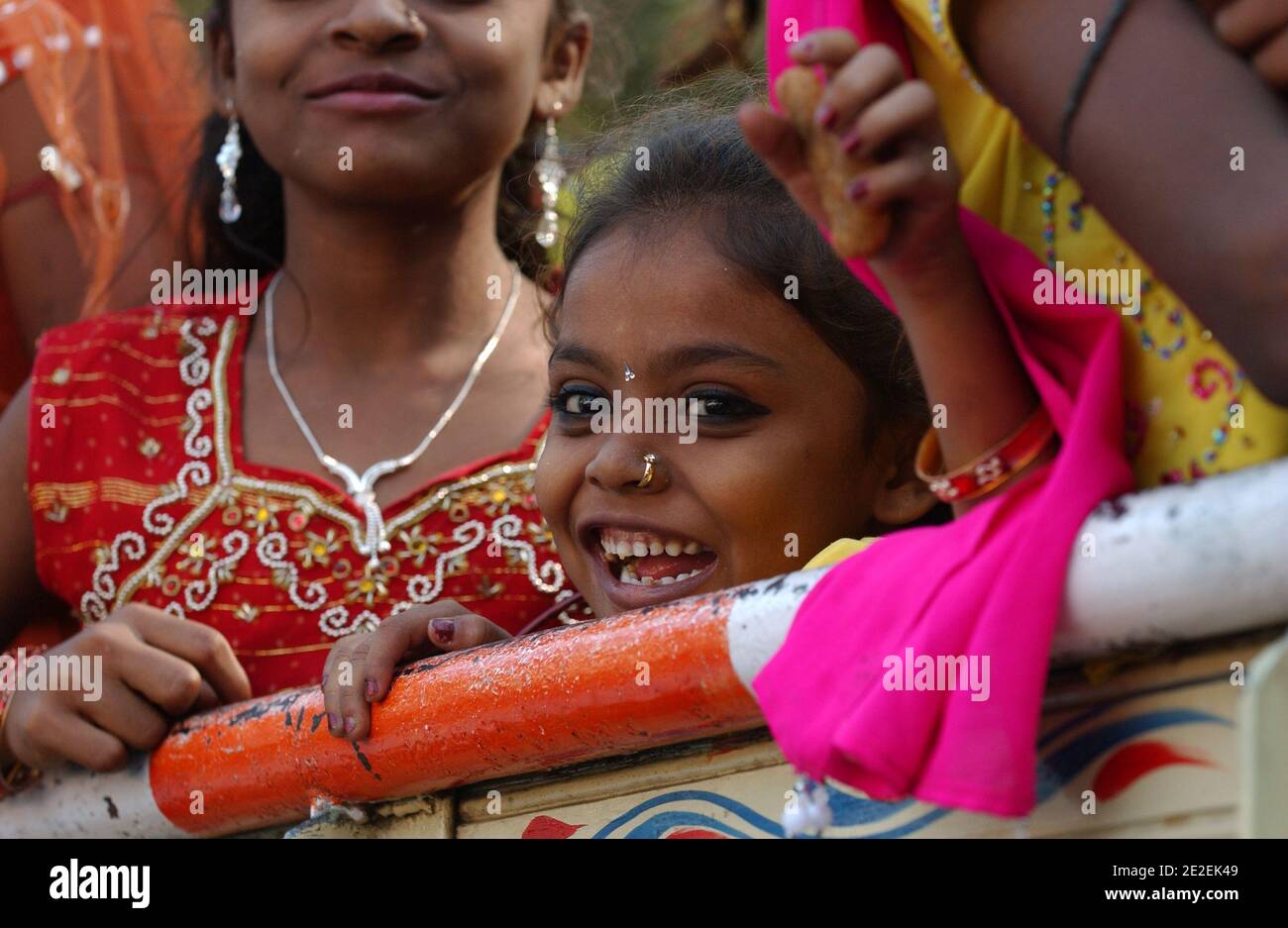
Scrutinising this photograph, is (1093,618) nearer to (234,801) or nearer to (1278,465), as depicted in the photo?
(1278,465)

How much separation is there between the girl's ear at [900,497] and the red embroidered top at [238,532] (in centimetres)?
72

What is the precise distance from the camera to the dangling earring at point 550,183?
3125 mm

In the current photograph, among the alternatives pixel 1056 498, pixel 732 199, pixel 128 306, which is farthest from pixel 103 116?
pixel 1056 498

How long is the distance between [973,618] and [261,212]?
7.68 ft

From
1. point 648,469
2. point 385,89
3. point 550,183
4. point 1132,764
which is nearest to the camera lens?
point 1132,764

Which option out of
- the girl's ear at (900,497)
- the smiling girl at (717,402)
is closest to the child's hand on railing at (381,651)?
the smiling girl at (717,402)

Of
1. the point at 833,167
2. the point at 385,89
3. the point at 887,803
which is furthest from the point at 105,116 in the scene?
the point at 887,803

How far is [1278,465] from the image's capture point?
129 cm

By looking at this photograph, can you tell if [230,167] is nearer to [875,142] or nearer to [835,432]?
[835,432]

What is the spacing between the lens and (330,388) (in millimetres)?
3129

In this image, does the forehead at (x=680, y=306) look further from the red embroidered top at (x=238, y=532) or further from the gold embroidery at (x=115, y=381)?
the gold embroidery at (x=115, y=381)

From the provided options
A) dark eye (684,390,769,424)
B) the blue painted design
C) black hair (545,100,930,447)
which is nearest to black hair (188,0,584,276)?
black hair (545,100,930,447)
